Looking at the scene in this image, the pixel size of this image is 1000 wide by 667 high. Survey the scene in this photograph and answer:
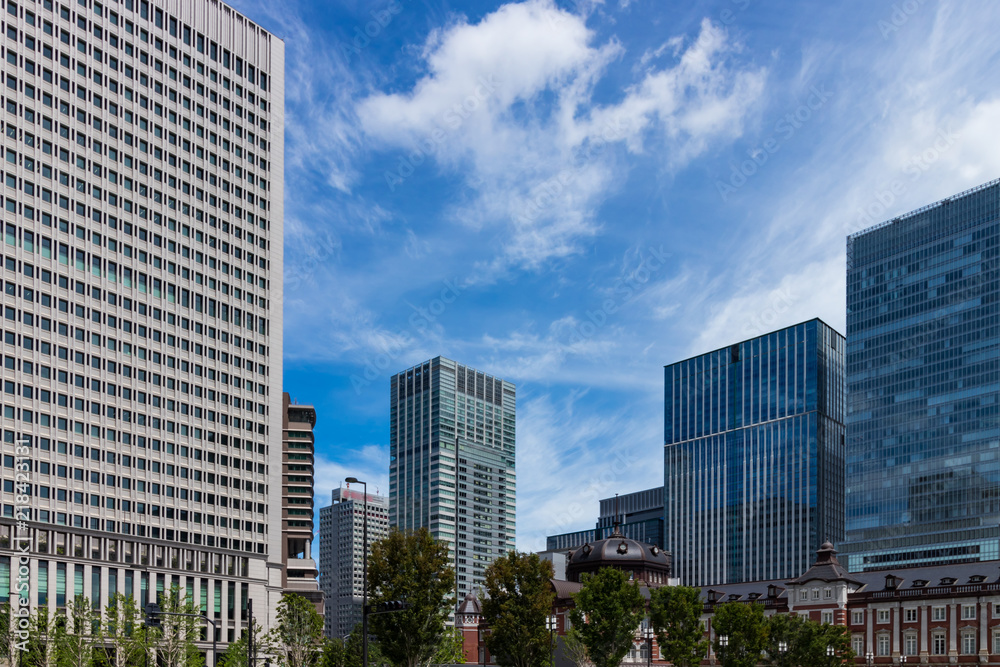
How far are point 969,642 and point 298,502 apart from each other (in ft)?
323

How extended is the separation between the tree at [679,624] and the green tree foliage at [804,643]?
24.1 feet

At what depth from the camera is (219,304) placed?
130 metres

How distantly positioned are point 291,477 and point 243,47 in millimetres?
67152

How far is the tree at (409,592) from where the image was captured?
67125 millimetres

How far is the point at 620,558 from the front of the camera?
158m

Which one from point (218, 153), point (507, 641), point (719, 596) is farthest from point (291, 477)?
point (507, 641)

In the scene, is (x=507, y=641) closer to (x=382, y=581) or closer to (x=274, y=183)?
(x=382, y=581)

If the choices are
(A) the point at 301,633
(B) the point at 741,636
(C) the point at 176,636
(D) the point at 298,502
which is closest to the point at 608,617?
(B) the point at 741,636

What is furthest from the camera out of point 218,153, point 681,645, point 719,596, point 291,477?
point 291,477

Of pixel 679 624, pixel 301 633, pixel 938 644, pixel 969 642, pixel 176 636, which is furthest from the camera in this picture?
pixel 938 644

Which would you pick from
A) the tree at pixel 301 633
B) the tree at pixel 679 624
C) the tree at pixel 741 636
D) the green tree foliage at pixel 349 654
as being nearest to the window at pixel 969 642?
the tree at pixel 741 636

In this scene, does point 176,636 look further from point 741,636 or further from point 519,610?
point 741,636

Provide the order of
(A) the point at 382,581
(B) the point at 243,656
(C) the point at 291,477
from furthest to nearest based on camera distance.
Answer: (C) the point at 291,477
(B) the point at 243,656
(A) the point at 382,581

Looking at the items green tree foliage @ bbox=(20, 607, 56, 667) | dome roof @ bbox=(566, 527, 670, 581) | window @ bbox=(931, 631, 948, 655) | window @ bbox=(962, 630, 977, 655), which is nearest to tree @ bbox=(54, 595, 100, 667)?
green tree foliage @ bbox=(20, 607, 56, 667)
